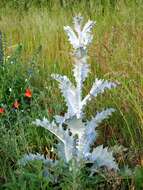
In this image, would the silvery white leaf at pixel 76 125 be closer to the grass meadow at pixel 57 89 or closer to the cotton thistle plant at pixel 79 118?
the cotton thistle plant at pixel 79 118

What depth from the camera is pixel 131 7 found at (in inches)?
275

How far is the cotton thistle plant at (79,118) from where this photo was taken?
120 inches

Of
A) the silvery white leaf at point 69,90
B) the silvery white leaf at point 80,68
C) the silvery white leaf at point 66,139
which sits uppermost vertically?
the silvery white leaf at point 80,68

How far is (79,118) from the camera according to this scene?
3031 millimetres

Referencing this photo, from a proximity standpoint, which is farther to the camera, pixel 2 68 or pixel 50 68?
pixel 50 68

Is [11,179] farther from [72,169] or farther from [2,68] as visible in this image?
[2,68]

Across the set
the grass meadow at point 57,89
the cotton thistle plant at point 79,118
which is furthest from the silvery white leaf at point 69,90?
the grass meadow at point 57,89

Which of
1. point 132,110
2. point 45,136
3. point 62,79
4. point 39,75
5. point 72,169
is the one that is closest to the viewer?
point 72,169

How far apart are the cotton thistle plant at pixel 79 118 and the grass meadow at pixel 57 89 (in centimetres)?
14

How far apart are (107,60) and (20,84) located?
781 mm

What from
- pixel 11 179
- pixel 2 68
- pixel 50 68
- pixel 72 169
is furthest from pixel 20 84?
pixel 72 169

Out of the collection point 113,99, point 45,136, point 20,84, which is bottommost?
point 45,136

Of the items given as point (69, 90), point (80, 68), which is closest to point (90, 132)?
point (69, 90)

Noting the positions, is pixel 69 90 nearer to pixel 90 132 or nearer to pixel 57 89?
pixel 90 132
